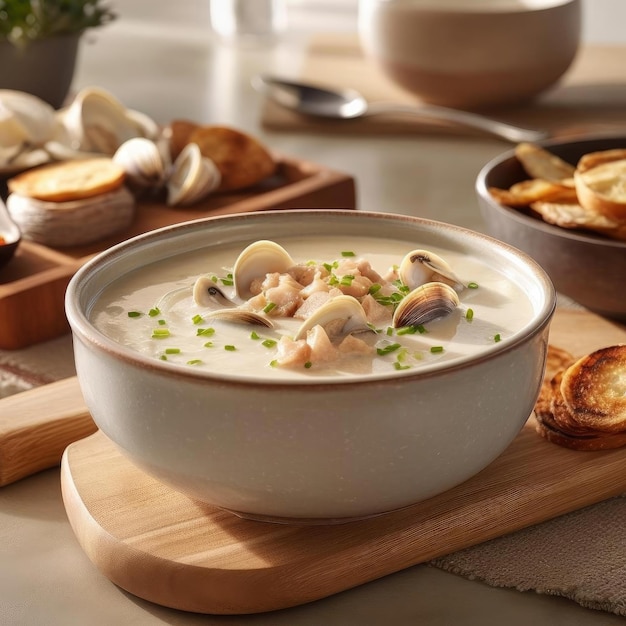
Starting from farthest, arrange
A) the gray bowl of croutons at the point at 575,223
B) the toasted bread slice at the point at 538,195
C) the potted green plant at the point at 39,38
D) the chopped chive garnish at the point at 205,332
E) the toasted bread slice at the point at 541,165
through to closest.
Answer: the potted green plant at the point at 39,38, the toasted bread slice at the point at 541,165, the toasted bread slice at the point at 538,195, the gray bowl of croutons at the point at 575,223, the chopped chive garnish at the point at 205,332

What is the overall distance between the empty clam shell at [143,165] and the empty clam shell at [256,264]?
2.57 ft

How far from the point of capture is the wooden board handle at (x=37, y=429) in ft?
4.11

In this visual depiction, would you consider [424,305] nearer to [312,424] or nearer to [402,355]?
[402,355]

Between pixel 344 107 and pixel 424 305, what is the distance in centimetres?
173

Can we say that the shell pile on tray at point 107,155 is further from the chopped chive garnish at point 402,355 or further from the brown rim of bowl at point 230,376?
the chopped chive garnish at point 402,355

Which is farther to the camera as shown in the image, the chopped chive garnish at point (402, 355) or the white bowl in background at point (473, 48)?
the white bowl in background at point (473, 48)

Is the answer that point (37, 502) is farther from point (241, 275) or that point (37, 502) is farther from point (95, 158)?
point (95, 158)

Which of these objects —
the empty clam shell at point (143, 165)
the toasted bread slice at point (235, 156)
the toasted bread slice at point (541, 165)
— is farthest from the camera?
the toasted bread slice at point (235, 156)

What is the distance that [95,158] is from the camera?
2.04 meters

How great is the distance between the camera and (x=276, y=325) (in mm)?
1181

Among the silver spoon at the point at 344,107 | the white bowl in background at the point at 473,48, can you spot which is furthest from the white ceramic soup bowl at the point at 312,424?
the white bowl in background at the point at 473,48

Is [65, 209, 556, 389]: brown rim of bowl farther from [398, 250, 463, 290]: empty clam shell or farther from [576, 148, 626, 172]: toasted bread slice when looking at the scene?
[576, 148, 626, 172]: toasted bread slice

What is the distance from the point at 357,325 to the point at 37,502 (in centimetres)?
42

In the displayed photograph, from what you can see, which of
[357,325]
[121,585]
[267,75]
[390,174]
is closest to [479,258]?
[357,325]
